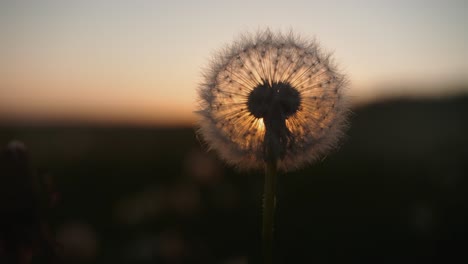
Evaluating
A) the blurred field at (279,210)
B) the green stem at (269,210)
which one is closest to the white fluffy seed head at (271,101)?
the green stem at (269,210)

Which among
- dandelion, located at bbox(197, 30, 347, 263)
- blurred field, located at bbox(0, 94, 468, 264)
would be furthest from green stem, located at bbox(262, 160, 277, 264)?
blurred field, located at bbox(0, 94, 468, 264)

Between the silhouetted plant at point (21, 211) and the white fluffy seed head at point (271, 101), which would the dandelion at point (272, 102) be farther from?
the silhouetted plant at point (21, 211)

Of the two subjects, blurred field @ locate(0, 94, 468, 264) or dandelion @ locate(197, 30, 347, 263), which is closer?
dandelion @ locate(197, 30, 347, 263)

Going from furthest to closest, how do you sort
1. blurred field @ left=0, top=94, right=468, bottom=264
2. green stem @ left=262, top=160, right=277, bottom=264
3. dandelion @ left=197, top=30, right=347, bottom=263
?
blurred field @ left=0, top=94, right=468, bottom=264, dandelion @ left=197, top=30, right=347, bottom=263, green stem @ left=262, top=160, right=277, bottom=264

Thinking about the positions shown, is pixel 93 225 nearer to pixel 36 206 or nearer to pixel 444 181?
pixel 444 181

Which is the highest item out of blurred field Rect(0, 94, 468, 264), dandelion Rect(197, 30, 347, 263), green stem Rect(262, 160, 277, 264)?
dandelion Rect(197, 30, 347, 263)

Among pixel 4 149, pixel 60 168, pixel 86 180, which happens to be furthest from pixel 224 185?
pixel 4 149

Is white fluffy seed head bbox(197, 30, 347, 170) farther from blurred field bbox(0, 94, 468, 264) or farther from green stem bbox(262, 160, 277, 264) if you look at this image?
blurred field bbox(0, 94, 468, 264)

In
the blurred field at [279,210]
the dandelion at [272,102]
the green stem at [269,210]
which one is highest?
the dandelion at [272,102]
